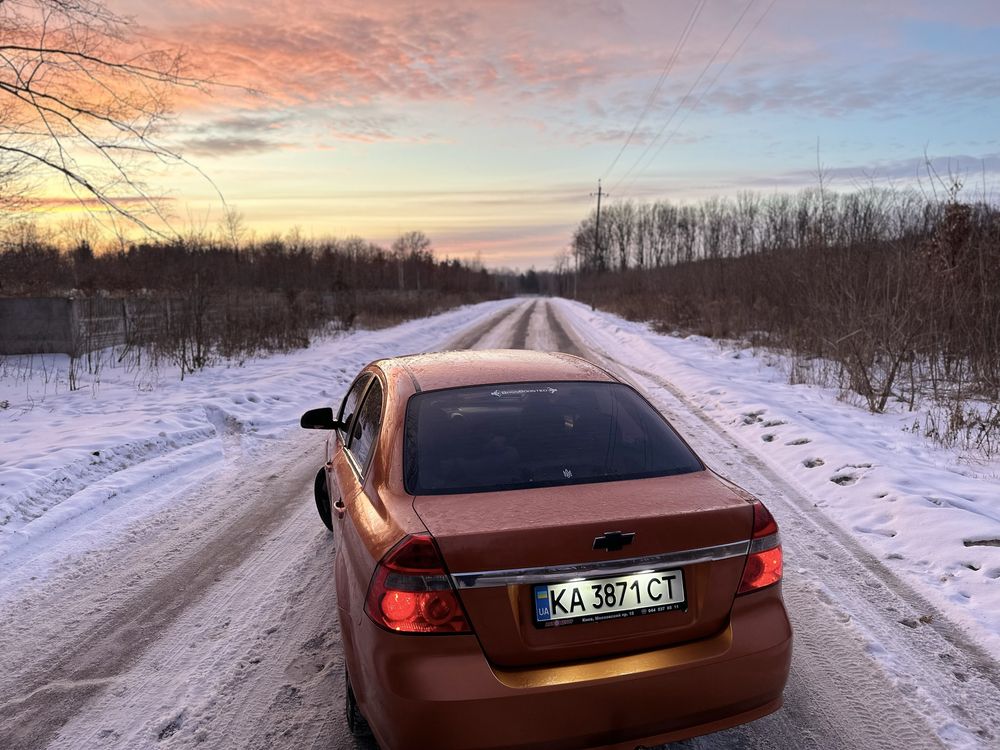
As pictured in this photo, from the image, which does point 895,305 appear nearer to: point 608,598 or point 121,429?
point 608,598

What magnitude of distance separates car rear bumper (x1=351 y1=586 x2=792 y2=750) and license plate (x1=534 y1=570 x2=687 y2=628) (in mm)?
157

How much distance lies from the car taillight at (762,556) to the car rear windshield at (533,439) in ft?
1.31

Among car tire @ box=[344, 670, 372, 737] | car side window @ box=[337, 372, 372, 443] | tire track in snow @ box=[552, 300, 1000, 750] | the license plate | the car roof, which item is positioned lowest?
tire track in snow @ box=[552, 300, 1000, 750]

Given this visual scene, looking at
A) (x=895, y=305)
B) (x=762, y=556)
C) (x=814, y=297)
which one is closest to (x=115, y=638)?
(x=762, y=556)

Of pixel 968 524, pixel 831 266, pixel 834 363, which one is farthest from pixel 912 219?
pixel 968 524

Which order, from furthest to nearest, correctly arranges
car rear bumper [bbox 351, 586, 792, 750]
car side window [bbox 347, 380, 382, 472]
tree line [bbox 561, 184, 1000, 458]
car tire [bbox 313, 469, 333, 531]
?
tree line [bbox 561, 184, 1000, 458] → car tire [bbox 313, 469, 333, 531] → car side window [bbox 347, 380, 382, 472] → car rear bumper [bbox 351, 586, 792, 750]

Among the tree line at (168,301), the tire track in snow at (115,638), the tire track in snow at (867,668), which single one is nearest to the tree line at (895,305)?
the tire track in snow at (867,668)

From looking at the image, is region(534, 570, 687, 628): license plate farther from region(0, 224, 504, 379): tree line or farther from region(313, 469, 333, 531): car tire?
region(0, 224, 504, 379): tree line

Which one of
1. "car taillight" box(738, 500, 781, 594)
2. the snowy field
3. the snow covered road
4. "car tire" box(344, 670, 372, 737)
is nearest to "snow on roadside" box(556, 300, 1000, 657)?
the snowy field

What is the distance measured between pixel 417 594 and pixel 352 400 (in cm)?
259

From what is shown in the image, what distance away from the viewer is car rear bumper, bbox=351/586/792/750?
194 cm

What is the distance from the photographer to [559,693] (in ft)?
6.54

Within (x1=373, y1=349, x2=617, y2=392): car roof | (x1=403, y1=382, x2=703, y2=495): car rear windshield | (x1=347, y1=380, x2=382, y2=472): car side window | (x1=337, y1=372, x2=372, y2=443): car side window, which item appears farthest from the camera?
(x1=337, y1=372, x2=372, y2=443): car side window

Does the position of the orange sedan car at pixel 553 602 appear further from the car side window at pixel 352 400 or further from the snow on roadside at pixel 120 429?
the snow on roadside at pixel 120 429
